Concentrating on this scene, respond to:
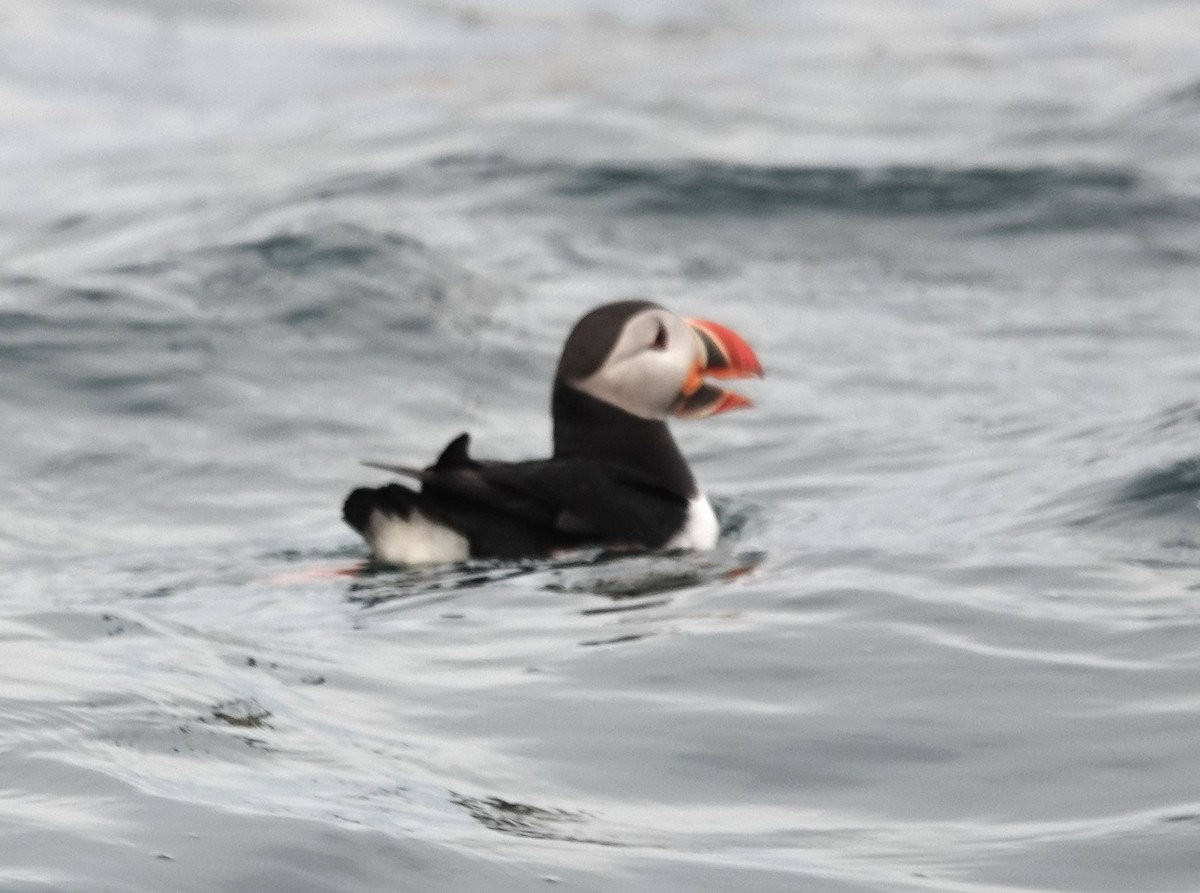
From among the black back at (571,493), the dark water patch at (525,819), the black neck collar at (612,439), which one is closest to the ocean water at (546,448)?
the dark water patch at (525,819)

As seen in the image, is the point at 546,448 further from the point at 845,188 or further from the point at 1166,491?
the point at 845,188

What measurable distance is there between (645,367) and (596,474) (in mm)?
494

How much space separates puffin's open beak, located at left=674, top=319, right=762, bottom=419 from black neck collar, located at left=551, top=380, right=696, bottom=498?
0.15 meters

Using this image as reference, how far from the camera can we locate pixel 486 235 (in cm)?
1391

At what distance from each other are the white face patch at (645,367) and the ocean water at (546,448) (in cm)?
57

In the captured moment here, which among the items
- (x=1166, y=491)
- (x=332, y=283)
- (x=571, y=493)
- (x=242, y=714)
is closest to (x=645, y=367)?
(x=571, y=493)

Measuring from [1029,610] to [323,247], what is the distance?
25.9ft

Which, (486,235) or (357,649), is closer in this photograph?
(357,649)

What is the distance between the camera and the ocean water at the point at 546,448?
12.9 feet

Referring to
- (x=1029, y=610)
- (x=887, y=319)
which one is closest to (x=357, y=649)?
(x=1029, y=610)

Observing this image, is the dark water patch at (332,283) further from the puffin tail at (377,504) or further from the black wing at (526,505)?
the black wing at (526,505)

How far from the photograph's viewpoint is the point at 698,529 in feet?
21.9

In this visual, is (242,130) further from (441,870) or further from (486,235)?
(441,870)

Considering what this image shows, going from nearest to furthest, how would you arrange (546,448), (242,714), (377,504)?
(242,714) < (377,504) < (546,448)
